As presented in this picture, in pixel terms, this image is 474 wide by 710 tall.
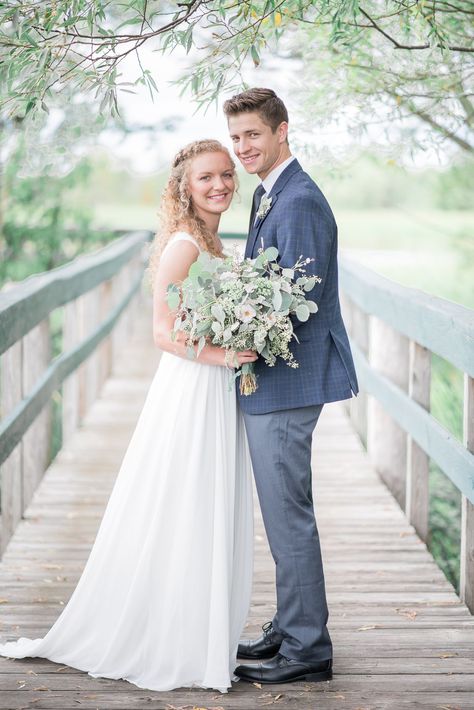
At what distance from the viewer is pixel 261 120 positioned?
10.4ft

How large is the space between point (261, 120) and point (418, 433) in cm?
192

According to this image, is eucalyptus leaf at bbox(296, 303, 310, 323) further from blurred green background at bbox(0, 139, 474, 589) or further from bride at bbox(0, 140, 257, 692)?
blurred green background at bbox(0, 139, 474, 589)

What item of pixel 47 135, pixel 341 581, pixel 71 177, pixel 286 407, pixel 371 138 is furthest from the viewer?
pixel 71 177

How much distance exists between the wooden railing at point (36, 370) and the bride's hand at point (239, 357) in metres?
1.26

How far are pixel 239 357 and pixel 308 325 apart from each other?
0.85 feet

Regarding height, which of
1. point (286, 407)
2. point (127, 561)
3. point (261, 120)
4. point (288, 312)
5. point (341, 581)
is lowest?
point (341, 581)

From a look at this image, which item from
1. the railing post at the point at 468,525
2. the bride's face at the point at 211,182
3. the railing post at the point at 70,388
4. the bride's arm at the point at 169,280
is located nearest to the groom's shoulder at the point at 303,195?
the bride's face at the point at 211,182

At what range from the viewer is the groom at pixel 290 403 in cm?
319

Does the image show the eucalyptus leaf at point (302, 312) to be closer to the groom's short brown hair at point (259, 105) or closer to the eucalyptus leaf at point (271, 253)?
the eucalyptus leaf at point (271, 253)

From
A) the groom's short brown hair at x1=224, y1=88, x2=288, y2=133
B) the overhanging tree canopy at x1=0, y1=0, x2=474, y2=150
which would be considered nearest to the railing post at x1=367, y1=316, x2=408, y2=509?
the overhanging tree canopy at x1=0, y1=0, x2=474, y2=150

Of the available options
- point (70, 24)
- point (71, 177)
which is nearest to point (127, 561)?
point (70, 24)

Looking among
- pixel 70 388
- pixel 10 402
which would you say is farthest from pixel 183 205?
pixel 70 388

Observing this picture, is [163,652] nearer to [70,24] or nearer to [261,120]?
[261,120]

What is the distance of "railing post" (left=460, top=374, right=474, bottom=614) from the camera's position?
3.79 meters
